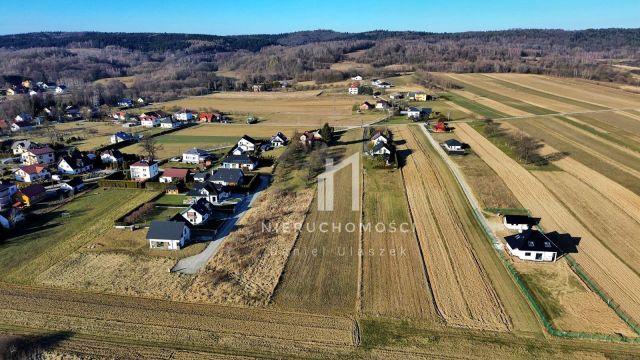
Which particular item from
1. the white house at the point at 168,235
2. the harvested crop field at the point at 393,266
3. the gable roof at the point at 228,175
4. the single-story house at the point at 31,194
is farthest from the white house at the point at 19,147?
the harvested crop field at the point at 393,266

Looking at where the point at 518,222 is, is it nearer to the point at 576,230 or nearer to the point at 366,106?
the point at 576,230

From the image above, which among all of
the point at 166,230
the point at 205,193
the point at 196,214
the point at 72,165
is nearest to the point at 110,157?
the point at 72,165

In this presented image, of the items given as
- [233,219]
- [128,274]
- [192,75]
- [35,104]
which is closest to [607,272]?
[233,219]

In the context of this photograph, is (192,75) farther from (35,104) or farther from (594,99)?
(594,99)

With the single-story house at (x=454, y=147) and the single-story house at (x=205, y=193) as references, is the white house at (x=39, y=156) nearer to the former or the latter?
the single-story house at (x=205, y=193)

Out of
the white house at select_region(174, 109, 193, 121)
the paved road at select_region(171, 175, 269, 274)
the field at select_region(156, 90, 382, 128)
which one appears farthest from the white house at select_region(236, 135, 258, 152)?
the white house at select_region(174, 109, 193, 121)
